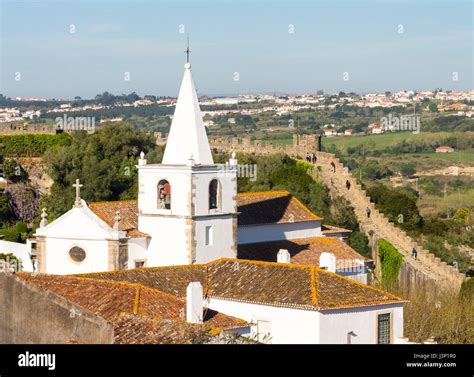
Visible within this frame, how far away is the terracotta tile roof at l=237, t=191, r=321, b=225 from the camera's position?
38219 millimetres

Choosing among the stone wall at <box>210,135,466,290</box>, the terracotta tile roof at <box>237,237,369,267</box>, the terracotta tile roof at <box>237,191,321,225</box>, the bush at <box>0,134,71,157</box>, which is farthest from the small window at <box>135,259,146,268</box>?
the bush at <box>0,134,71,157</box>

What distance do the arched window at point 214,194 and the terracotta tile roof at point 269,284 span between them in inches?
152

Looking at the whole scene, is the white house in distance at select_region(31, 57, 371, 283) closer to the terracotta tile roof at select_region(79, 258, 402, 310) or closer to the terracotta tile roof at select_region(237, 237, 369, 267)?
the terracotta tile roof at select_region(237, 237, 369, 267)

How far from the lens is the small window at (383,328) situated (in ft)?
88.7

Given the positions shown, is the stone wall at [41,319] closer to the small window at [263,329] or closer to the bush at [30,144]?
the small window at [263,329]

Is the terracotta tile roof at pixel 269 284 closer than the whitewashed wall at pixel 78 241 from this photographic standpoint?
Yes

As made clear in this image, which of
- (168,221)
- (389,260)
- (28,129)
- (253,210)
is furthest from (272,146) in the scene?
(168,221)

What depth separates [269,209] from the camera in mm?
39281

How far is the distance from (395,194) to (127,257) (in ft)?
86.1

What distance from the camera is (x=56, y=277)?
2727 cm

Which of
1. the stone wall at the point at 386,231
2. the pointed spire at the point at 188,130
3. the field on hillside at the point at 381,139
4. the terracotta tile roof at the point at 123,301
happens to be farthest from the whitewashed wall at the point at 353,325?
the field on hillside at the point at 381,139

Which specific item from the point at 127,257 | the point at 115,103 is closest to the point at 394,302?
the point at 127,257

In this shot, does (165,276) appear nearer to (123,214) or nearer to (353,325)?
(353,325)

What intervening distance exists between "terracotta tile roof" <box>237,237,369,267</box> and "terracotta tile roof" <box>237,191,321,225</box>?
61 cm
